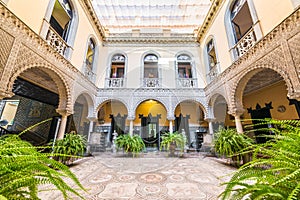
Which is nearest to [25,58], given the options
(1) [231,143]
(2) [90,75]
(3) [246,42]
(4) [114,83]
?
(2) [90,75]

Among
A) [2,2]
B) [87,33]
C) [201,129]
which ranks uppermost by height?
[87,33]

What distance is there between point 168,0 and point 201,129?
25.2 feet

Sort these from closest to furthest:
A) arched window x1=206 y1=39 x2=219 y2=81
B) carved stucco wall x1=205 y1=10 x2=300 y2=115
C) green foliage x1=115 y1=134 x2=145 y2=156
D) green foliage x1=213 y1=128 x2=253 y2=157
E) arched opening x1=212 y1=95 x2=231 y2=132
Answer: carved stucco wall x1=205 y1=10 x2=300 y2=115 → green foliage x1=213 y1=128 x2=253 y2=157 → green foliage x1=115 y1=134 x2=145 y2=156 → arched window x1=206 y1=39 x2=219 y2=81 → arched opening x1=212 y1=95 x2=231 y2=132

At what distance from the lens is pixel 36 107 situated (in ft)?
25.1

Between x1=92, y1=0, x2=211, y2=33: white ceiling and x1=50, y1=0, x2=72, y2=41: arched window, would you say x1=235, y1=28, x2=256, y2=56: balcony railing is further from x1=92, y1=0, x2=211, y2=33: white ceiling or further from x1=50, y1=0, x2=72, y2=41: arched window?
x1=50, y1=0, x2=72, y2=41: arched window

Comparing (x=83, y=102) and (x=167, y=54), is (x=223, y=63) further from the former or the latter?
(x=83, y=102)

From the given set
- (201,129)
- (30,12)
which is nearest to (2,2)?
(30,12)

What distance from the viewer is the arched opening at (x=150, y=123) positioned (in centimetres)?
806

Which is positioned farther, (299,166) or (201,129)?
(201,129)

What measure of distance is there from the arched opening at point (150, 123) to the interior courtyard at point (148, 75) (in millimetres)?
66

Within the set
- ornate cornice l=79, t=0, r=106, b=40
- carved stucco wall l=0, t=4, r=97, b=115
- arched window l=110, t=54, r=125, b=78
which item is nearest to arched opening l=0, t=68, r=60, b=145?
carved stucco wall l=0, t=4, r=97, b=115

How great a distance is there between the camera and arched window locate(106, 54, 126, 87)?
302 inches

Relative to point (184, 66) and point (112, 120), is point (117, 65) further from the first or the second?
point (184, 66)

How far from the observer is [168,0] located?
710cm
